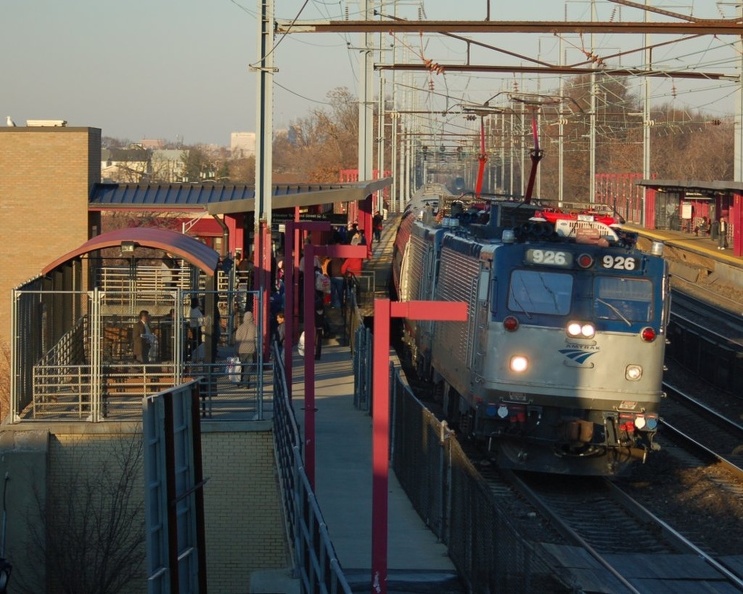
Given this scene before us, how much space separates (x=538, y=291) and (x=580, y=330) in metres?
0.71

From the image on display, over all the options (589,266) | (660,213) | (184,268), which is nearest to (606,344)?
(589,266)

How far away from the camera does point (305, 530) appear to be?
916 centimetres

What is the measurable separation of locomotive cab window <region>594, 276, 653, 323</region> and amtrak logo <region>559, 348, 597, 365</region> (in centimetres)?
50

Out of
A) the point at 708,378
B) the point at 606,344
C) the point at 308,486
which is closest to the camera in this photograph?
the point at 308,486

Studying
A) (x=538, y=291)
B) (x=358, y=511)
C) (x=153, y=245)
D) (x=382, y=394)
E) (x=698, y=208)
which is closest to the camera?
(x=382, y=394)

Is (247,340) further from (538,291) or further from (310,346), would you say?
(310,346)

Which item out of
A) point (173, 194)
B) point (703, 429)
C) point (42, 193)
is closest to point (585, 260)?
point (703, 429)

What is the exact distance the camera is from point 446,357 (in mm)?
17766

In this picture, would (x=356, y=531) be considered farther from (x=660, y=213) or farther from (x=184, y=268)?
(x=660, y=213)

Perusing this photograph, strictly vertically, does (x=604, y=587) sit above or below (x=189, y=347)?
below

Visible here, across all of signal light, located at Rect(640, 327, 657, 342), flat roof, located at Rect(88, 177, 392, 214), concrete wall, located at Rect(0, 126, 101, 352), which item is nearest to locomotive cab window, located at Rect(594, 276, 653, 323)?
signal light, located at Rect(640, 327, 657, 342)

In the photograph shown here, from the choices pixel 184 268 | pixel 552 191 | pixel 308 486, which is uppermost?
pixel 552 191

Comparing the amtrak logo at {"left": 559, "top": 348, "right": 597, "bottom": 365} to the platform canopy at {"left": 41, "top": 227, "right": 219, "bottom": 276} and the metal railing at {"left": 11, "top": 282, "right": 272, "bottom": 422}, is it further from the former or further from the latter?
the platform canopy at {"left": 41, "top": 227, "right": 219, "bottom": 276}

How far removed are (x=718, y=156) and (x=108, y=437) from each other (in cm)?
7830
